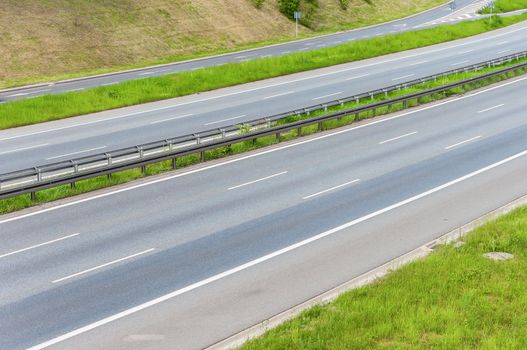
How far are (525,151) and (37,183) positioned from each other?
57.6 feet

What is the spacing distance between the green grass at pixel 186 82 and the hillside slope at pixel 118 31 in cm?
1014

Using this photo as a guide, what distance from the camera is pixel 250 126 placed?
27.6 meters

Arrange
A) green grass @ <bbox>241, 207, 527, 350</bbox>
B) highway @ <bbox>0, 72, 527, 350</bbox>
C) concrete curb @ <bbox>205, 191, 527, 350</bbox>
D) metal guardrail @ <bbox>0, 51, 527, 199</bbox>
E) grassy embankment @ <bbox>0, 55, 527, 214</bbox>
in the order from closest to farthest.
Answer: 1. green grass @ <bbox>241, 207, 527, 350</bbox>
2. concrete curb @ <bbox>205, 191, 527, 350</bbox>
3. highway @ <bbox>0, 72, 527, 350</bbox>
4. grassy embankment @ <bbox>0, 55, 527, 214</bbox>
5. metal guardrail @ <bbox>0, 51, 527, 199</bbox>

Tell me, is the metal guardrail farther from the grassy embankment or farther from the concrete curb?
the concrete curb

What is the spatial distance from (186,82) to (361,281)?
29.8 meters

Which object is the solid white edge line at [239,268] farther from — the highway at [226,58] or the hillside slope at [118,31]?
the hillside slope at [118,31]

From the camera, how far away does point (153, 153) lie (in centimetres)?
2592

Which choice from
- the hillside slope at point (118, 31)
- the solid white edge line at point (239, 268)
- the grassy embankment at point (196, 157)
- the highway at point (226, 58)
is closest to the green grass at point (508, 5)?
the highway at point (226, 58)

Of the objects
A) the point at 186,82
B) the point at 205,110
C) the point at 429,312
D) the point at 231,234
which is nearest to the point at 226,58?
the point at 186,82

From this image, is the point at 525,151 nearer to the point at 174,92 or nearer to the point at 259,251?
the point at 259,251

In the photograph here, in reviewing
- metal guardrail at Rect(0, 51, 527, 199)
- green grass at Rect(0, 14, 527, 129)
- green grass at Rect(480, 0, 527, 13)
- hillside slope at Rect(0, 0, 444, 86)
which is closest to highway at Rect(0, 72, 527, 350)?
metal guardrail at Rect(0, 51, 527, 199)

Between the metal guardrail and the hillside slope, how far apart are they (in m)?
22.8

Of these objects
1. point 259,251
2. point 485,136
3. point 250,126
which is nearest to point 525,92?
point 485,136

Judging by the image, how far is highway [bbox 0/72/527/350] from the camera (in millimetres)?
12844
